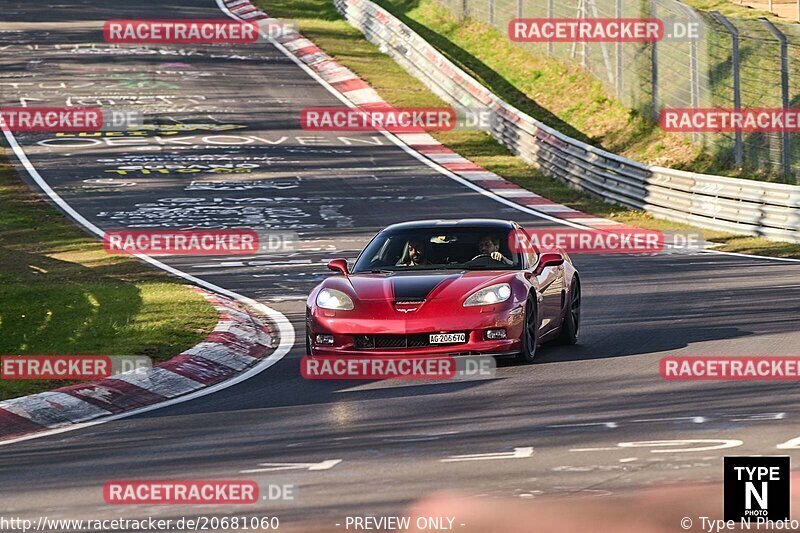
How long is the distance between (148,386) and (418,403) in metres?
2.52

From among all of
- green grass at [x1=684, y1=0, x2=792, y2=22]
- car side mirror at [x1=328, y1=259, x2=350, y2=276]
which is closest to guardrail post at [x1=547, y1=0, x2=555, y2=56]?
green grass at [x1=684, y1=0, x2=792, y2=22]

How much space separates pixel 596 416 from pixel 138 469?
10.4 feet

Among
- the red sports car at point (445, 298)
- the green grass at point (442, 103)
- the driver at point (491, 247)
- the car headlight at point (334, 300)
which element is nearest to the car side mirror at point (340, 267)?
the red sports car at point (445, 298)

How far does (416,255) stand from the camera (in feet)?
46.0

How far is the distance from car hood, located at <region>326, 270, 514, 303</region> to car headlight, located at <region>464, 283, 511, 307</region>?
2.7 inches

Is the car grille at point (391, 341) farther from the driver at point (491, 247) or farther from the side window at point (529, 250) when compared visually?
the side window at point (529, 250)

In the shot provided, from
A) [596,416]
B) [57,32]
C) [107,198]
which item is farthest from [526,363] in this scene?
[57,32]

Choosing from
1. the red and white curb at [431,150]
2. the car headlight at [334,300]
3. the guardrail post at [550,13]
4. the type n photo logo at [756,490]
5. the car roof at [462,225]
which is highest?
the guardrail post at [550,13]

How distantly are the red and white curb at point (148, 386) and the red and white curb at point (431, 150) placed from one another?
39.4ft

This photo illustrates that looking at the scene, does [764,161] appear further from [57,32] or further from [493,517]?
[57,32]

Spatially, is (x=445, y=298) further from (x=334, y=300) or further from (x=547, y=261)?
(x=547, y=261)

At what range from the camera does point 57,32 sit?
48938 millimetres

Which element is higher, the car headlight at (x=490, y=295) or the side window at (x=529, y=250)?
the side window at (x=529, y=250)

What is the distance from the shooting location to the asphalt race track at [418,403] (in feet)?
28.0
